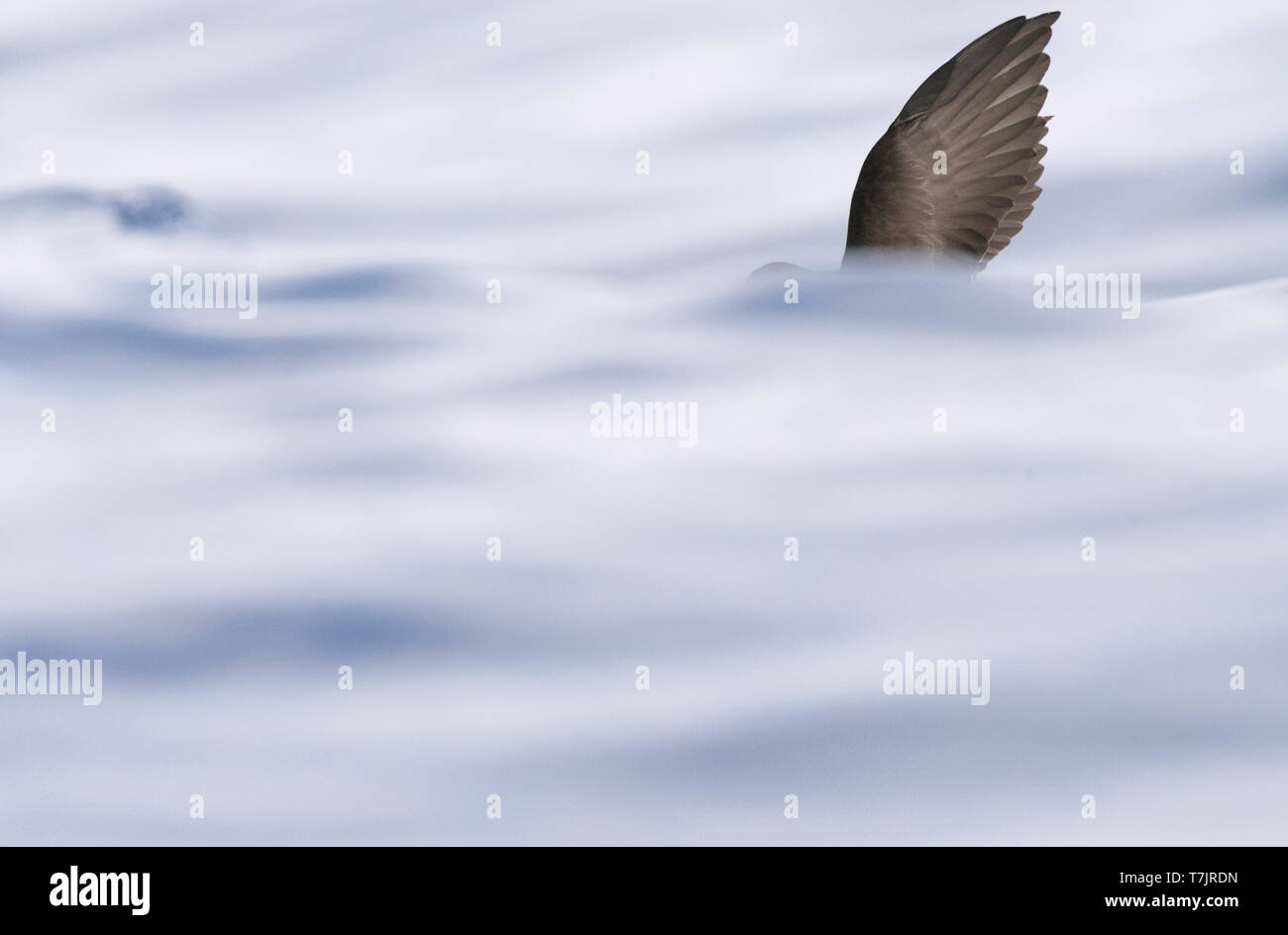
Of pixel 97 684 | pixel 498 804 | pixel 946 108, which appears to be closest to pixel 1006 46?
pixel 946 108

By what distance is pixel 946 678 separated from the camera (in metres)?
6.92

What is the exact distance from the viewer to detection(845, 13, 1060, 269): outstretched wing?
32.4 feet

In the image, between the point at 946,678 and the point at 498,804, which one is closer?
the point at 498,804

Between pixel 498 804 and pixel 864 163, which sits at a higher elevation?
pixel 864 163

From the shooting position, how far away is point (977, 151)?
32.8 feet

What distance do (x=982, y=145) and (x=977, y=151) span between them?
57mm

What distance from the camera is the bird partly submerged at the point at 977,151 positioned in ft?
32.2

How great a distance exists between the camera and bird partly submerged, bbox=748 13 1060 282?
9.80m

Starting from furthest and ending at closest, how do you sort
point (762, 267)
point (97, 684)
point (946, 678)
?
point (762, 267) < point (97, 684) < point (946, 678)

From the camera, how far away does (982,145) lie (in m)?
10.0
